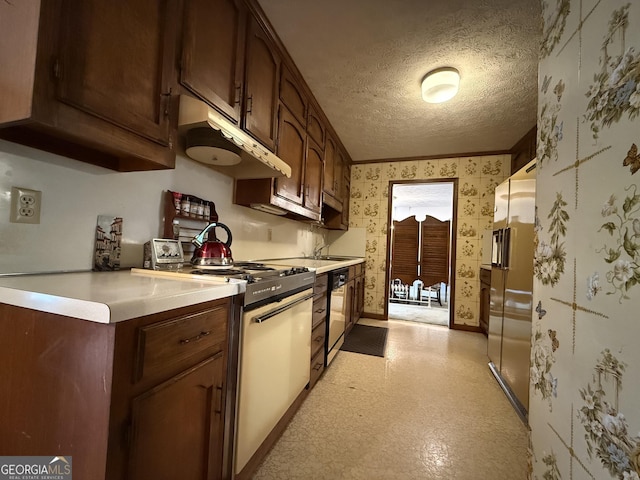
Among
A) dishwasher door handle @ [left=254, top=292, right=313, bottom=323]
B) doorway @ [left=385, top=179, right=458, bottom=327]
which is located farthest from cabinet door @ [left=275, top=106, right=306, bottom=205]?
doorway @ [left=385, top=179, right=458, bottom=327]

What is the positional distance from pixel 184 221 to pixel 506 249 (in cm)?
220

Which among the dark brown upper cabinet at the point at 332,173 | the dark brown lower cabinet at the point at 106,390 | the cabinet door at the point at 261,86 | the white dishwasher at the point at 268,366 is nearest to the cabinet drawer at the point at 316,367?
the white dishwasher at the point at 268,366

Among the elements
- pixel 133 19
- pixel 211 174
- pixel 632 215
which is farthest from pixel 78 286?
pixel 632 215

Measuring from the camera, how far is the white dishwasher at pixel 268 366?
3.37 ft

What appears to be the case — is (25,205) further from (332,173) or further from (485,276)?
(485,276)

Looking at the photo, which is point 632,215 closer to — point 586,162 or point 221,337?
point 586,162

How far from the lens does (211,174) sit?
1.65m

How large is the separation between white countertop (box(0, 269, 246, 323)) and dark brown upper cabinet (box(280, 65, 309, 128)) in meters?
1.57

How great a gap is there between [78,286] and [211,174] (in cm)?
108

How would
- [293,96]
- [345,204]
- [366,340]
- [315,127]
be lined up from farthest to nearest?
[345,204] < [366,340] < [315,127] < [293,96]

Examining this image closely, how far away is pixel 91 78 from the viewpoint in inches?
29.2

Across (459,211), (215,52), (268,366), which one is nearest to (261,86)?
(215,52)

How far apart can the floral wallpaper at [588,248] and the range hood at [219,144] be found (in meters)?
1.08

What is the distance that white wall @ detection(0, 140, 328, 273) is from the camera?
0.84m
